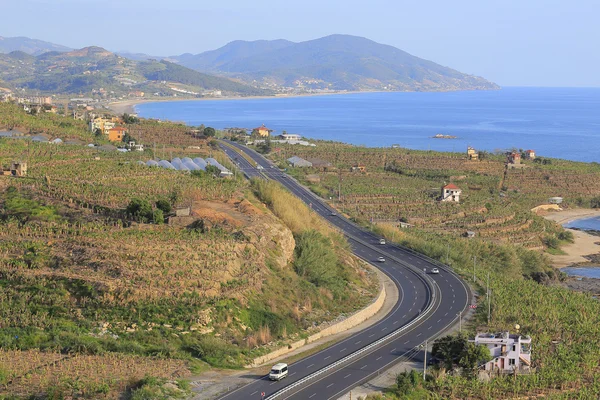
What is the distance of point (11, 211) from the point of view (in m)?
44.7

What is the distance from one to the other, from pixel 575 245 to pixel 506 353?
4957 centimetres

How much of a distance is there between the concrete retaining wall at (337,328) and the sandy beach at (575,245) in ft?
103

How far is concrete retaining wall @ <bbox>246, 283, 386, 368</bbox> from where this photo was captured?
3592 centimetres

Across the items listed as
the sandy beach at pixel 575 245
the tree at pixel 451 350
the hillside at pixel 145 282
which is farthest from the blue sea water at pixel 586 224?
the tree at pixel 451 350

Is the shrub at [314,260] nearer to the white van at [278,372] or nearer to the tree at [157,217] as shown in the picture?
the tree at [157,217]

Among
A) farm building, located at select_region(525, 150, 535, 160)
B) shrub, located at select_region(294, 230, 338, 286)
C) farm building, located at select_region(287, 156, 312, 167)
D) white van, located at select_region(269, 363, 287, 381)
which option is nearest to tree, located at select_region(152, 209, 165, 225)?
shrub, located at select_region(294, 230, 338, 286)

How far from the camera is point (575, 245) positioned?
82.2 meters

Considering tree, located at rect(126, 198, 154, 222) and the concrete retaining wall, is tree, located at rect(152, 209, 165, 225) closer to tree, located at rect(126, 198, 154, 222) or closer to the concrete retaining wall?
tree, located at rect(126, 198, 154, 222)

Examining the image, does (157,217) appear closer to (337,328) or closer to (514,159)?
(337,328)

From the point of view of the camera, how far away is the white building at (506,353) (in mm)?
36125

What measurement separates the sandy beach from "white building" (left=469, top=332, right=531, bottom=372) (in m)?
38.4

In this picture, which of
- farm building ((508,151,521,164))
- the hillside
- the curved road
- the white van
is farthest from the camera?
farm building ((508,151,521,164))

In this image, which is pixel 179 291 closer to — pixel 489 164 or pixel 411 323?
pixel 411 323

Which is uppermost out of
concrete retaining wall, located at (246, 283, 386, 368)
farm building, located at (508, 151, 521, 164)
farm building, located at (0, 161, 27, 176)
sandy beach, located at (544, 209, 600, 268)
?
farm building, located at (0, 161, 27, 176)
